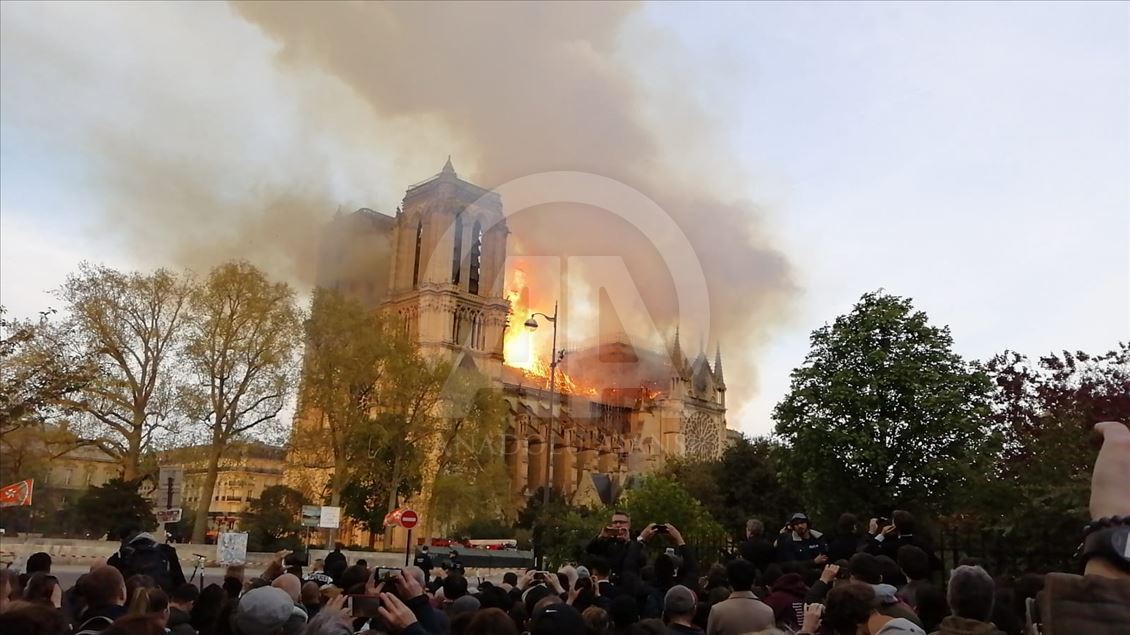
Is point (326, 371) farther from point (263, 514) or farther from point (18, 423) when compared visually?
point (18, 423)

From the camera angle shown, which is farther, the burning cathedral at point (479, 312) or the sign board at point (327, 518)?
the burning cathedral at point (479, 312)

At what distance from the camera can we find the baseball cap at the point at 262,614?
499 centimetres

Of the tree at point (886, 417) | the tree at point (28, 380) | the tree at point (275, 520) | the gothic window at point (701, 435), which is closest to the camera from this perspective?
the tree at point (28, 380)

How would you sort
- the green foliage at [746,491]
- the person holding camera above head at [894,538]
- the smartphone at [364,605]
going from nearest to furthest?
the smartphone at [364,605] < the person holding camera above head at [894,538] < the green foliage at [746,491]

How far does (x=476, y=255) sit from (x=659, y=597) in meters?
75.3

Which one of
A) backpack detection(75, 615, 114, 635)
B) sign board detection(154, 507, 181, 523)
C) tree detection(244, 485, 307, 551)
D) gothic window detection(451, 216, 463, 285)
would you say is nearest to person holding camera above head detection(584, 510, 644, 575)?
backpack detection(75, 615, 114, 635)

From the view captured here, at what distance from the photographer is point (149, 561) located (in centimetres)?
915

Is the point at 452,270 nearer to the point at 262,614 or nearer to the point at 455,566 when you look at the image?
the point at 455,566

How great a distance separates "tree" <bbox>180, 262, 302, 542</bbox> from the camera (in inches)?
1415

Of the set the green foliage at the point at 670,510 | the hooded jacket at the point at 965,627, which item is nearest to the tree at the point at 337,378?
the green foliage at the point at 670,510

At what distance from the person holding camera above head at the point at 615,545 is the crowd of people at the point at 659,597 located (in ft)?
0.06

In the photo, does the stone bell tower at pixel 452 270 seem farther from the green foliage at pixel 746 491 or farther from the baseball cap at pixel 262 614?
the baseball cap at pixel 262 614

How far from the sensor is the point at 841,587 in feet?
16.0

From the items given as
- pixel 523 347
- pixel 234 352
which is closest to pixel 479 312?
pixel 523 347
